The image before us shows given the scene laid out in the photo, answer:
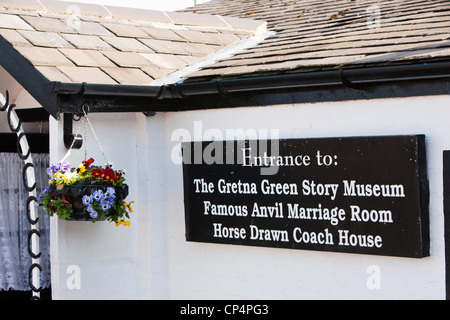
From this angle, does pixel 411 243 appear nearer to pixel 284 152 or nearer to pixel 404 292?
pixel 404 292

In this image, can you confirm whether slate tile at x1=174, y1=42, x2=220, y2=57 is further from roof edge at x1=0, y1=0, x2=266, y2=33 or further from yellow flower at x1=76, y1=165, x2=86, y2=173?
yellow flower at x1=76, y1=165, x2=86, y2=173

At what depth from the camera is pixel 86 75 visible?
19.3 ft

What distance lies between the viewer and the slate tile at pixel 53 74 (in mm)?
5586

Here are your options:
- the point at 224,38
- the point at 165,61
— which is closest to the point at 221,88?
the point at 165,61

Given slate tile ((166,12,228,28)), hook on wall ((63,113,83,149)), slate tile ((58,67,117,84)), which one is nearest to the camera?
slate tile ((58,67,117,84))

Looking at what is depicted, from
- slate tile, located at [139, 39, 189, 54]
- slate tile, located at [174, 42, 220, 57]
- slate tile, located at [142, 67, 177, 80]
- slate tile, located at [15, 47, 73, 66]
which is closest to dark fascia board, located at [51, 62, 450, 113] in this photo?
slate tile, located at [142, 67, 177, 80]

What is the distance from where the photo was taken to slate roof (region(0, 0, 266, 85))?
5.96m

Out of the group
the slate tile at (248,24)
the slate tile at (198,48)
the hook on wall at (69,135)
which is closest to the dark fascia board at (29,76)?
the hook on wall at (69,135)

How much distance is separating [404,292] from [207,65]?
2.77 metres

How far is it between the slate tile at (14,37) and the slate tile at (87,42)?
50 cm

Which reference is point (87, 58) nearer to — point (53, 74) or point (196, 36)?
point (53, 74)

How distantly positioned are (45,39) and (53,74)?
0.69 meters

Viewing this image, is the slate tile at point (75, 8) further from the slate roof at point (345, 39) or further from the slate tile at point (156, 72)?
the slate roof at point (345, 39)
